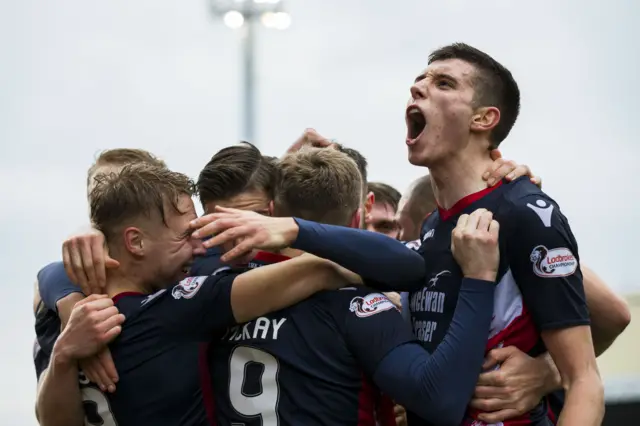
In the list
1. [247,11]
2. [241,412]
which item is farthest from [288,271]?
[247,11]

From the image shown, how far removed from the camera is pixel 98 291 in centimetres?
235

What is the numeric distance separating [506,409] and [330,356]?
0.42 meters

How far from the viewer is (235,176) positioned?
2.59m

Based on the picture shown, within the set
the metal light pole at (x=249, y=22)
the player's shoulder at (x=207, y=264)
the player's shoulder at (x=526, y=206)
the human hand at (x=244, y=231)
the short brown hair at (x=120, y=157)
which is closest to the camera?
the human hand at (x=244, y=231)

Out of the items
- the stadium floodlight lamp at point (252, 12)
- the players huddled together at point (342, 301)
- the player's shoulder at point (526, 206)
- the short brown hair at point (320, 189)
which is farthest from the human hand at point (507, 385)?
the stadium floodlight lamp at point (252, 12)

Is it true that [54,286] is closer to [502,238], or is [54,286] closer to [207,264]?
[207,264]

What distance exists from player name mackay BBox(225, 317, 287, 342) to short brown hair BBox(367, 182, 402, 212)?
1.82 meters

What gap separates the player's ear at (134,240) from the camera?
7.73 feet

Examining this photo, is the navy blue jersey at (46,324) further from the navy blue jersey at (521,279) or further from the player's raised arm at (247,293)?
the navy blue jersey at (521,279)

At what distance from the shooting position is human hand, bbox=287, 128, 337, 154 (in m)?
3.06

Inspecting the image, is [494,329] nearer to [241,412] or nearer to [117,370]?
[241,412]

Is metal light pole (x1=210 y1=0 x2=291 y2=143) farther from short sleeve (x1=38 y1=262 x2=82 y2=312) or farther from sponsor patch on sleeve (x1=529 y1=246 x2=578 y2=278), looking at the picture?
sponsor patch on sleeve (x1=529 y1=246 x2=578 y2=278)

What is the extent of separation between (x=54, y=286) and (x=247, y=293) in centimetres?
66

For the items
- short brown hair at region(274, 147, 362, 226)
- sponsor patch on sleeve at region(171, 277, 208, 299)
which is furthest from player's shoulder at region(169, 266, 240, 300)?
short brown hair at region(274, 147, 362, 226)
